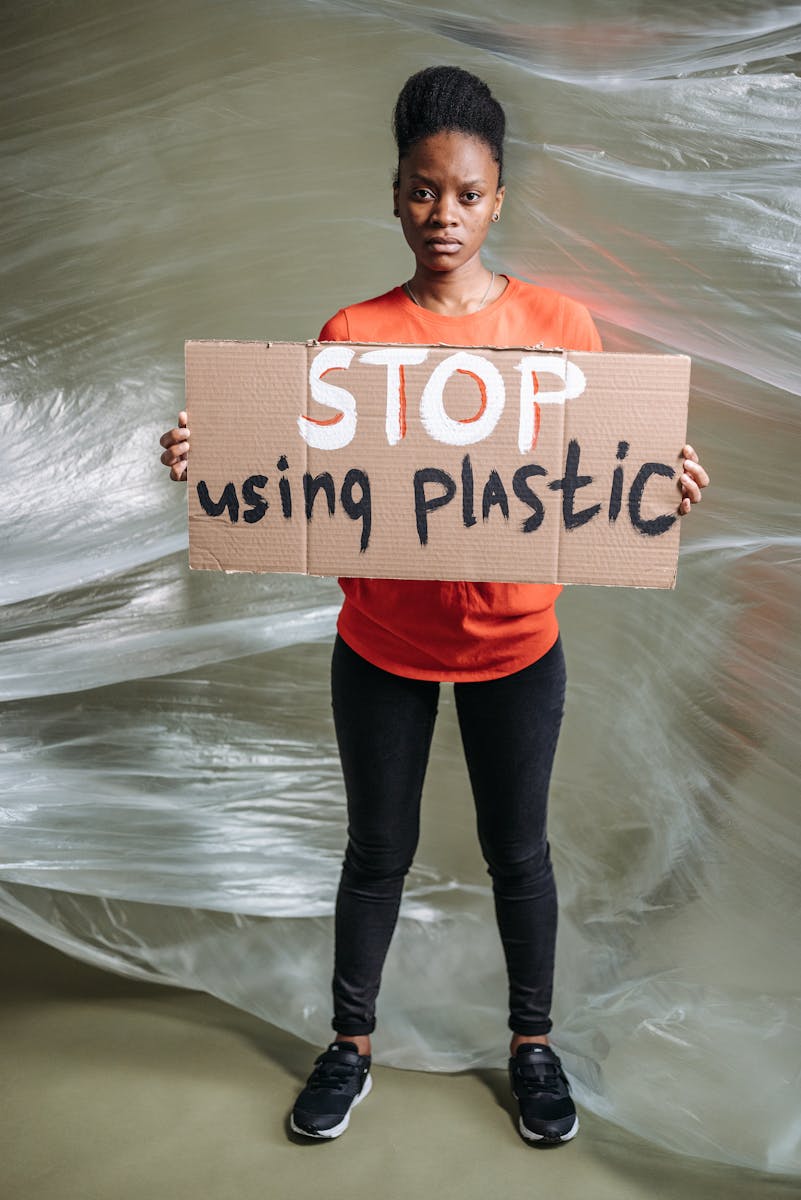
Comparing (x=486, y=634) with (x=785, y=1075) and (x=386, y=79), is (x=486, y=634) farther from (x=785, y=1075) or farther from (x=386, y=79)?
(x=386, y=79)

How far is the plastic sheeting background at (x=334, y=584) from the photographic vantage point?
128cm

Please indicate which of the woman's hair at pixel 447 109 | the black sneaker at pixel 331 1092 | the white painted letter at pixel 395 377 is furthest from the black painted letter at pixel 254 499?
the black sneaker at pixel 331 1092

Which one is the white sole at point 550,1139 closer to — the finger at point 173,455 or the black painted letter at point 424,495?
the black painted letter at point 424,495

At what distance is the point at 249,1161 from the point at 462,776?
563 mm

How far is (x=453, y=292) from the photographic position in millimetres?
1043

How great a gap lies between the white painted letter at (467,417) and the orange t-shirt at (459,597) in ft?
0.28

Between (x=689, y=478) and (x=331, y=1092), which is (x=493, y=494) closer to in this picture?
(x=689, y=478)

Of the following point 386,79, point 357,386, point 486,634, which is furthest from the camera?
point 386,79

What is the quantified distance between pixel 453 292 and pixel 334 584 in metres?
0.56

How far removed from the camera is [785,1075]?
1.24 metres

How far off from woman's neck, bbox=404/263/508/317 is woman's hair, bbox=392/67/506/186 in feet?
0.34

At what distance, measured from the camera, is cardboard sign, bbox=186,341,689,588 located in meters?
0.92

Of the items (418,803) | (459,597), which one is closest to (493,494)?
(459,597)

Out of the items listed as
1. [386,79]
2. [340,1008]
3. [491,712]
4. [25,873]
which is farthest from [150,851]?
[386,79]
